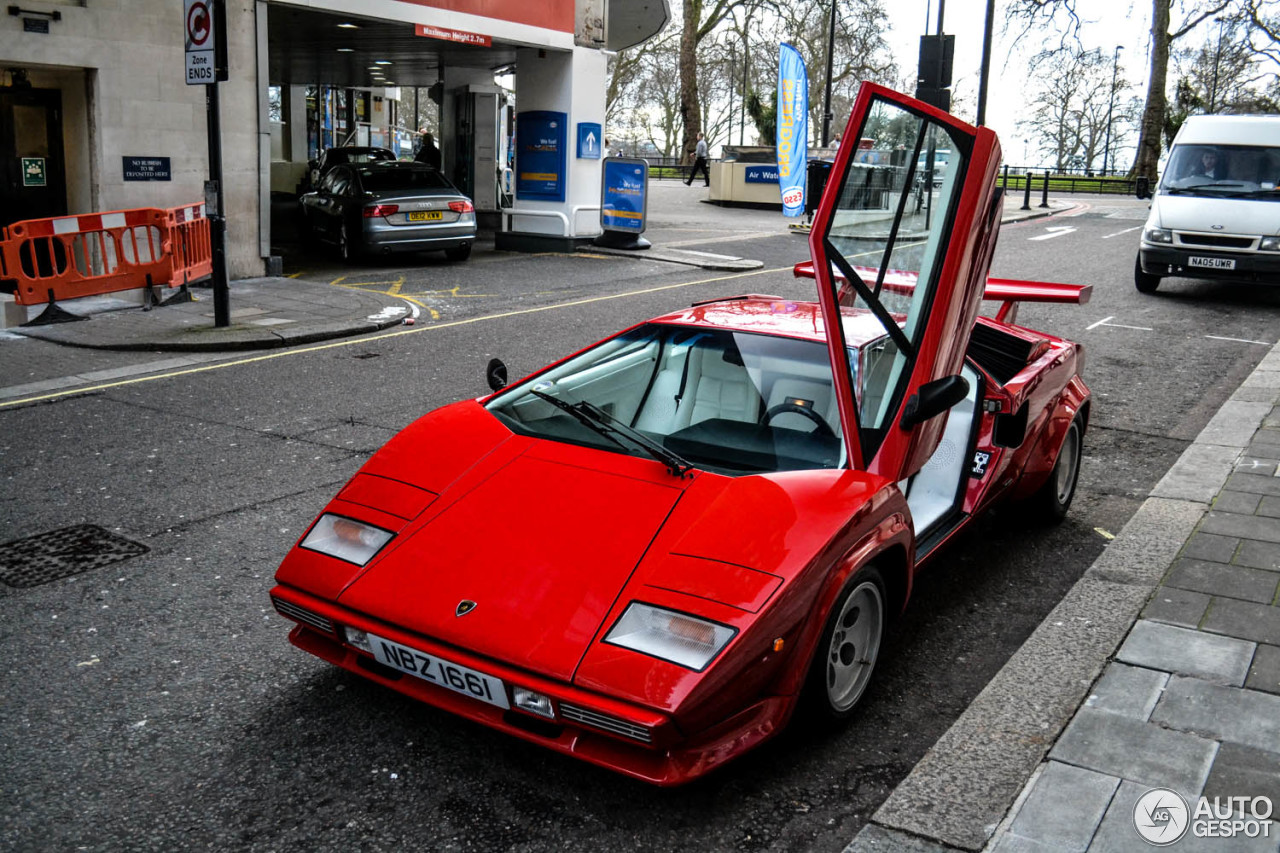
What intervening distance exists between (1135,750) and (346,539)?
2.48 metres

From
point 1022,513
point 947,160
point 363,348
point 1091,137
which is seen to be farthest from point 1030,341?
point 1091,137

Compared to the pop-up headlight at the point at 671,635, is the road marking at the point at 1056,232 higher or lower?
higher

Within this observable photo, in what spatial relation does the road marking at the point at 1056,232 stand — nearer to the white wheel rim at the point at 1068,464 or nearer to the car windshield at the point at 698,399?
the white wheel rim at the point at 1068,464

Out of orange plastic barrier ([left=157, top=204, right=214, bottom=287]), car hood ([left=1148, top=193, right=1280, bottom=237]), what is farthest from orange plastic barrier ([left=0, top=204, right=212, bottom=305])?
car hood ([left=1148, top=193, right=1280, bottom=237])

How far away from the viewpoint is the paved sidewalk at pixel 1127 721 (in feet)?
9.45

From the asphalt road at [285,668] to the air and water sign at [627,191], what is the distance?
9912 mm

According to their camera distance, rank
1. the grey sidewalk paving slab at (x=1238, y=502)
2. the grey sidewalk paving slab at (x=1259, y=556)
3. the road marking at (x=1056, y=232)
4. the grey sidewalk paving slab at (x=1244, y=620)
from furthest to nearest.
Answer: the road marking at (x=1056, y=232) → the grey sidewalk paving slab at (x=1238, y=502) → the grey sidewalk paving slab at (x=1259, y=556) → the grey sidewalk paving slab at (x=1244, y=620)

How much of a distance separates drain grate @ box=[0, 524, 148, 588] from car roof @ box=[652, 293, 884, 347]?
2.60 m

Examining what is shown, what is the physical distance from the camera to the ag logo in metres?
2.81

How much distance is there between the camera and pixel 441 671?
3.00 m

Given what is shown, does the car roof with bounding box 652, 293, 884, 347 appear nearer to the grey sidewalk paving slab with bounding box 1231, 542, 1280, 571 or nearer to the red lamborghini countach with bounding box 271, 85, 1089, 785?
the red lamborghini countach with bounding box 271, 85, 1089, 785

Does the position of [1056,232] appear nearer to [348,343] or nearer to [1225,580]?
[348,343]

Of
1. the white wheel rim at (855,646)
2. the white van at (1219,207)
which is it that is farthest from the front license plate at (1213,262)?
the white wheel rim at (855,646)

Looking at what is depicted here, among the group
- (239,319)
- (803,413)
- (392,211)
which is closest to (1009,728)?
(803,413)
